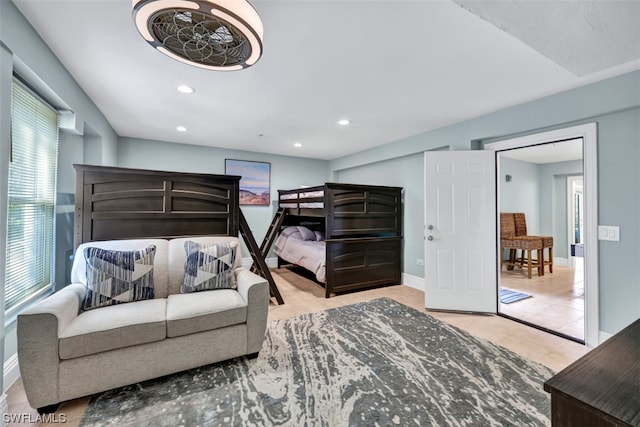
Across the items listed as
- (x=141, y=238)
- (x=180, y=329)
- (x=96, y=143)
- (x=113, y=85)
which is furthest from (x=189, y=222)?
(x=96, y=143)

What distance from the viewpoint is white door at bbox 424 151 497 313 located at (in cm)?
324

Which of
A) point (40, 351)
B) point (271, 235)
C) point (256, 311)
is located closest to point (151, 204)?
point (40, 351)

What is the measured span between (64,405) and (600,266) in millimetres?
4322

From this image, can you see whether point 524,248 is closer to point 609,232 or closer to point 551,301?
point 551,301

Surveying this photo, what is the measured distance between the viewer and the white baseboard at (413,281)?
4.25 m

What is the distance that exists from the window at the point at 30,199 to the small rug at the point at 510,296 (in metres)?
5.07

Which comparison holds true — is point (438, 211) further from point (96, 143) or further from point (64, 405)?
point (96, 143)

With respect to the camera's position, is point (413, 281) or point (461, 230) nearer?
point (461, 230)

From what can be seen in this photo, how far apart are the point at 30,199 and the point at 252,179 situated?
3.42 m

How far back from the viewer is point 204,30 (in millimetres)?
1431

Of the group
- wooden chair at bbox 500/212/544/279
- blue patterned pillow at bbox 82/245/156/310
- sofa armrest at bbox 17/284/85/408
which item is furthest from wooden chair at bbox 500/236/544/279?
sofa armrest at bbox 17/284/85/408

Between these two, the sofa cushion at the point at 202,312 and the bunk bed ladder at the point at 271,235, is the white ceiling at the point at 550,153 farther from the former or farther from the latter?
the sofa cushion at the point at 202,312

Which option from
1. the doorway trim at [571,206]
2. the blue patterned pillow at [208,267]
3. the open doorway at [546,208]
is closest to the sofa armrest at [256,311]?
the blue patterned pillow at [208,267]

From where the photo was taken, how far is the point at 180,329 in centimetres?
192
